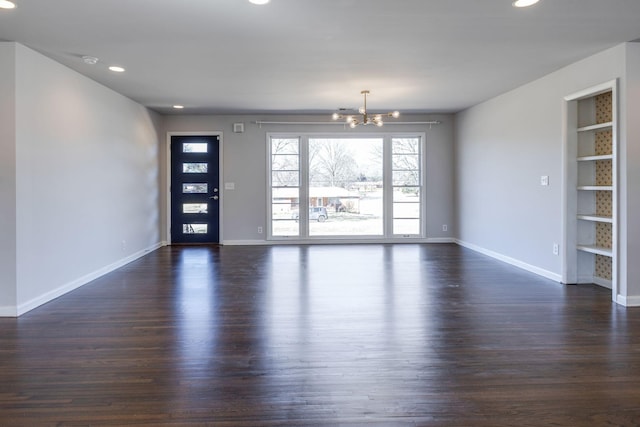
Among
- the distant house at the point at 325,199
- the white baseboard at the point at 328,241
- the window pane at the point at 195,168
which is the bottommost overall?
the white baseboard at the point at 328,241

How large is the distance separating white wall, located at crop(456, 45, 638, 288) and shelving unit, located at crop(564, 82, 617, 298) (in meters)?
0.14

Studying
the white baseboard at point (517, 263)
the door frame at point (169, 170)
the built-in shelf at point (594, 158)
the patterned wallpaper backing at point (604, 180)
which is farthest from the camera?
the door frame at point (169, 170)

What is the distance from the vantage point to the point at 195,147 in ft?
26.7

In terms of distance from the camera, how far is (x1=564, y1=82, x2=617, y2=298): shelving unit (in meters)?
4.67

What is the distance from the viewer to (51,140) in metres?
4.33

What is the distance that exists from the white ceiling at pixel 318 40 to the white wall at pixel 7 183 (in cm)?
30

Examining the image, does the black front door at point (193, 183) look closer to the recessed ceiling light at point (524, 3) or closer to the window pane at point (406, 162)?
the window pane at point (406, 162)

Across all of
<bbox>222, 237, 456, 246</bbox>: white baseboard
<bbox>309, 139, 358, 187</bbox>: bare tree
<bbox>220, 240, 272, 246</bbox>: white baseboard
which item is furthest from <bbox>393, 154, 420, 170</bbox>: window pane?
<bbox>220, 240, 272, 246</bbox>: white baseboard

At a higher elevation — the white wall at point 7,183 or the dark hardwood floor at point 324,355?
the white wall at point 7,183

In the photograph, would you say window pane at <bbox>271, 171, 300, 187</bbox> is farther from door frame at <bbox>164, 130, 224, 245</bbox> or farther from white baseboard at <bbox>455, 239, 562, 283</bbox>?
white baseboard at <bbox>455, 239, 562, 283</bbox>

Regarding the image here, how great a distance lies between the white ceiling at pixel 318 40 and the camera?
3.18 meters

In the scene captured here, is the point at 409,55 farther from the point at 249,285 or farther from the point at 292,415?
the point at 292,415

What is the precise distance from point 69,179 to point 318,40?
3.18m

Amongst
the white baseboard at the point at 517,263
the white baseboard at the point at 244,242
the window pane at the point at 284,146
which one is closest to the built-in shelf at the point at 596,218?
the white baseboard at the point at 517,263
